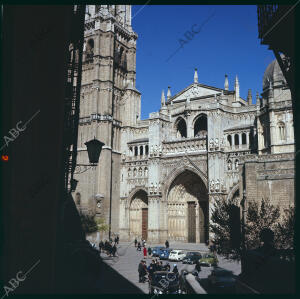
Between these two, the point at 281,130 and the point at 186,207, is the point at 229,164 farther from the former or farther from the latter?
the point at 186,207

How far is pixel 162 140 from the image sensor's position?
1554 inches

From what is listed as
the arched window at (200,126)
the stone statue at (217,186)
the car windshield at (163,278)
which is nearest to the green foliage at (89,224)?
the stone statue at (217,186)

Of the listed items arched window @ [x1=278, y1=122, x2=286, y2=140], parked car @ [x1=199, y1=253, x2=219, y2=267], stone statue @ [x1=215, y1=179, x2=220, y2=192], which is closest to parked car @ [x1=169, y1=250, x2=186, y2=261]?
parked car @ [x1=199, y1=253, x2=219, y2=267]

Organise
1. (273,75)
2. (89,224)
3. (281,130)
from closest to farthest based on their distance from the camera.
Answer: (281,130), (89,224), (273,75)

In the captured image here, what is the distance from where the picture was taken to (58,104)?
812 centimetres

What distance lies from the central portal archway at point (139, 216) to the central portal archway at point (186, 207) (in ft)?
13.2

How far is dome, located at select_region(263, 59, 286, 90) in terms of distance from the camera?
114ft

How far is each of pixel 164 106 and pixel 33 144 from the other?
34.7 meters

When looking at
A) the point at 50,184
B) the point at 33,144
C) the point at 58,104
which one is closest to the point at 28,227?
the point at 50,184

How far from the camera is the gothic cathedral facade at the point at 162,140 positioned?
34.0 meters

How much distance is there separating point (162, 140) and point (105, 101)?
8.32 meters

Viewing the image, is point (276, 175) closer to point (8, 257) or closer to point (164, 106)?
point (8, 257)

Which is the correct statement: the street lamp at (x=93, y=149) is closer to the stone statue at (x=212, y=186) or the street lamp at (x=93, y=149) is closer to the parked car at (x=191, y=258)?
the parked car at (x=191, y=258)

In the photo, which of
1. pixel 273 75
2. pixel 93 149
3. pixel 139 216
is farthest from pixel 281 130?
pixel 93 149
